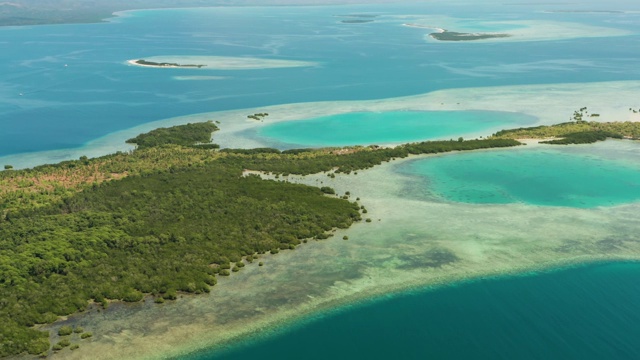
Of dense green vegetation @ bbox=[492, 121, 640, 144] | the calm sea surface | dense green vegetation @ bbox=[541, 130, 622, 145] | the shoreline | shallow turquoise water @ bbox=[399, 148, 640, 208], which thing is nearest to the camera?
the calm sea surface

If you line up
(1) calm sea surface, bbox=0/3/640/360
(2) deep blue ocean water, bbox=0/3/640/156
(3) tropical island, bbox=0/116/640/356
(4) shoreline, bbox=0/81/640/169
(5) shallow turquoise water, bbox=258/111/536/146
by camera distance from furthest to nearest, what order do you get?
(2) deep blue ocean water, bbox=0/3/640/156, (5) shallow turquoise water, bbox=258/111/536/146, (4) shoreline, bbox=0/81/640/169, (3) tropical island, bbox=0/116/640/356, (1) calm sea surface, bbox=0/3/640/360

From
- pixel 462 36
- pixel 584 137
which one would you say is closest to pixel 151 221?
pixel 584 137

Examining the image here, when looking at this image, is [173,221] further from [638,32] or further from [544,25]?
[544,25]

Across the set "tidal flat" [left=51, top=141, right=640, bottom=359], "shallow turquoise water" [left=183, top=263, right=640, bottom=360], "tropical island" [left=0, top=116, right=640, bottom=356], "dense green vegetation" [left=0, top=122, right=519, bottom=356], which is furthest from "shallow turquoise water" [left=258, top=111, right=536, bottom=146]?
"shallow turquoise water" [left=183, top=263, right=640, bottom=360]

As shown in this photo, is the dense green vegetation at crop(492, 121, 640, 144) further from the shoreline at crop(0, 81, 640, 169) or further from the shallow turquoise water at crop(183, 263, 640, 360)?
the shallow turquoise water at crop(183, 263, 640, 360)

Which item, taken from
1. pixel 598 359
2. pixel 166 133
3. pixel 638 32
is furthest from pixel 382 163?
pixel 638 32

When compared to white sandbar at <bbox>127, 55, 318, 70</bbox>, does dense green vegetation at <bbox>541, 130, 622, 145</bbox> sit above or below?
below

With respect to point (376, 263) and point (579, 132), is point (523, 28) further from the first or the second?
point (376, 263)
